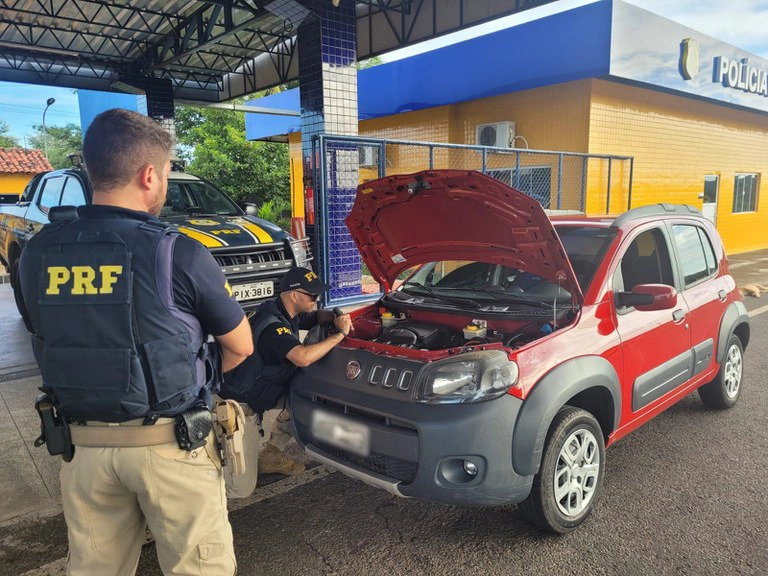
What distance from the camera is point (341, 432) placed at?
282 cm

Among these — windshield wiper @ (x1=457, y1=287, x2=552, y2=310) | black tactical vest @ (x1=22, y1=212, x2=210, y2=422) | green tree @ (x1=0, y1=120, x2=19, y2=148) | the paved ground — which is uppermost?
green tree @ (x1=0, y1=120, x2=19, y2=148)

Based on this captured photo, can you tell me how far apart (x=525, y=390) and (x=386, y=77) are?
518 inches

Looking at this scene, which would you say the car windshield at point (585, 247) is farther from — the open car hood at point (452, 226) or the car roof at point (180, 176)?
the car roof at point (180, 176)

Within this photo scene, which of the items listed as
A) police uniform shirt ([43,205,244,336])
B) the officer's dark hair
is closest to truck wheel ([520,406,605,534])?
police uniform shirt ([43,205,244,336])

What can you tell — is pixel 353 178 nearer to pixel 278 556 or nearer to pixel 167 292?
pixel 278 556

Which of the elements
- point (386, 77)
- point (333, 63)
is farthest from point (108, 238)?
point (386, 77)

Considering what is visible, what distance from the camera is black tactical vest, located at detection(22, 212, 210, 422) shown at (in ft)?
5.06

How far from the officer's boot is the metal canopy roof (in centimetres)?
693

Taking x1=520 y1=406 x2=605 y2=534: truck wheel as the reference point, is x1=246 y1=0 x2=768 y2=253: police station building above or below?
above

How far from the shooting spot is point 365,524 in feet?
9.68

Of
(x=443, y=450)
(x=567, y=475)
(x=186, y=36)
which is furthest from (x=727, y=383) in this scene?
(x=186, y=36)

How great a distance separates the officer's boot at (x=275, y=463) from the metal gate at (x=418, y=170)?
159 inches

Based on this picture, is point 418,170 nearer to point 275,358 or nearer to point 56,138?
point 275,358

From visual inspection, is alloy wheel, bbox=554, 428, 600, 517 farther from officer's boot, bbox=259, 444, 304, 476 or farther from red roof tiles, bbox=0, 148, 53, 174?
red roof tiles, bbox=0, 148, 53, 174
